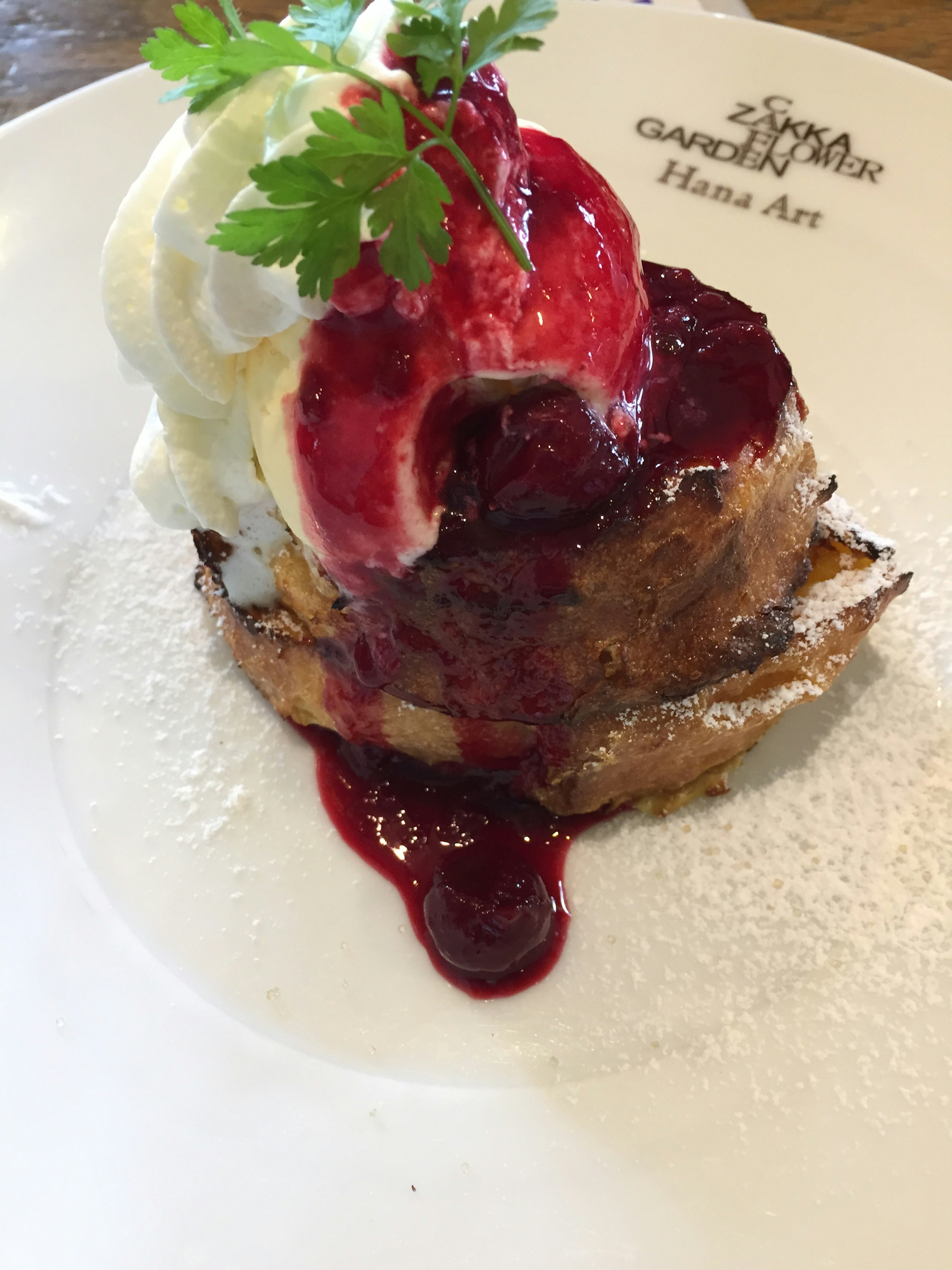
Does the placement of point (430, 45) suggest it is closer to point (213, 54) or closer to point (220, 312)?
point (213, 54)

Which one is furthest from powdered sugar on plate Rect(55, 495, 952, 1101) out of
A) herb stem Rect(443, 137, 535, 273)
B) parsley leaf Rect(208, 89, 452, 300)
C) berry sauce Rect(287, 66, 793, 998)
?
parsley leaf Rect(208, 89, 452, 300)

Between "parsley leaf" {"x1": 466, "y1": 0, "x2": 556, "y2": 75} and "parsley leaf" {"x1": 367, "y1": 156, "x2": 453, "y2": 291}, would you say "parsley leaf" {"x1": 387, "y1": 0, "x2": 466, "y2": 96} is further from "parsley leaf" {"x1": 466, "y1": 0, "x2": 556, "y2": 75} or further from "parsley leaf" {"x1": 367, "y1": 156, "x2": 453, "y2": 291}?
"parsley leaf" {"x1": 367, "y1": 156, "x2": 453, "y2": 291}

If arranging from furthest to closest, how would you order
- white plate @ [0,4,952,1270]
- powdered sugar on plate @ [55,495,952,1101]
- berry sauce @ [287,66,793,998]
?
powdered sugar on plate @ [55,495,952,1101], white plate @ [0,4,952,1270], berry sauce @ [287,66,793,998]

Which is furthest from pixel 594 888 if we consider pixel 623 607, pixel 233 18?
pixel 233 18

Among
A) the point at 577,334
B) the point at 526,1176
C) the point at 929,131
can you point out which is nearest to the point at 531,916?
the point at 526,1176

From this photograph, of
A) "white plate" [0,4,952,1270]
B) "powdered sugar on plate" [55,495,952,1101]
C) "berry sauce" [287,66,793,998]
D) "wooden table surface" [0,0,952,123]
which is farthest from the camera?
"wooden table surface" [0,0,952,123]

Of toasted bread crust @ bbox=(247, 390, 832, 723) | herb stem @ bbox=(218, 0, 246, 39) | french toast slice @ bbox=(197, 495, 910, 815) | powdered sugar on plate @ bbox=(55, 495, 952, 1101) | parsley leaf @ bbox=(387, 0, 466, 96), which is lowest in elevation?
powdered sugar on plate @ bbox=(55, 495, 952, 1101)

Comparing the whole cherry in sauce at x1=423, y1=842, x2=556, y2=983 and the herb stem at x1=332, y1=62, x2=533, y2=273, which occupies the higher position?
the herb stem at x1=332, y1=62, x2=533, y2=273
